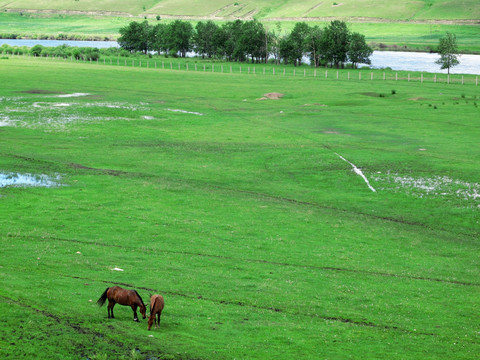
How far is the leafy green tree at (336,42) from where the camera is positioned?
149 m

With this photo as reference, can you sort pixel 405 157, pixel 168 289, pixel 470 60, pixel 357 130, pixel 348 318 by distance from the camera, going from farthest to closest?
pixel 470 60 → pixel 357 130 → pixel 405 157 → pixel 168 289 → pixel 348 318

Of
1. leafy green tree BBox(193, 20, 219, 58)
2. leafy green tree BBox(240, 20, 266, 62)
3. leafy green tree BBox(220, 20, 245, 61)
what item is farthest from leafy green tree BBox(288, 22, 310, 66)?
leafy green tree BBox(193, 20, 219, 58)

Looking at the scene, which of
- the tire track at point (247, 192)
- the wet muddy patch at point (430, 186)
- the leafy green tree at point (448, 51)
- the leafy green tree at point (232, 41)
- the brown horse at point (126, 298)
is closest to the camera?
the brown horse at point (126, 298)

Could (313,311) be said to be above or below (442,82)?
below

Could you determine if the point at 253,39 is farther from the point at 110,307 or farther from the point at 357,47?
the point at 110,307

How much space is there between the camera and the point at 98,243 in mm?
29906

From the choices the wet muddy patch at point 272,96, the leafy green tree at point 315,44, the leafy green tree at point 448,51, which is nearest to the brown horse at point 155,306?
the wet muddy patch at point 272,96

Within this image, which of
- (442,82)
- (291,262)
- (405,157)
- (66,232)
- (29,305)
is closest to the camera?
(29,305)

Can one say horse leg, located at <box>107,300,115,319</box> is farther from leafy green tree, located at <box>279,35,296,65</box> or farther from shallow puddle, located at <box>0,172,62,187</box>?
leafy green tree, located at <box>279,35,296,65</box>

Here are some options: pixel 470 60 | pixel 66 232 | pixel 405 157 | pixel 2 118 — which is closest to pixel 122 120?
pixel 2 118

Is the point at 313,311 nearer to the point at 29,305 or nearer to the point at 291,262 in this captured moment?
the point at 291,262

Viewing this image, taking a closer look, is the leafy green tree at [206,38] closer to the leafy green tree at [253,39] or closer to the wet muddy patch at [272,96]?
the leafy green tree at [253,39]

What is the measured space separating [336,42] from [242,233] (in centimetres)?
12417

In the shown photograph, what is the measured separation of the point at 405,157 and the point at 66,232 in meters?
30.7
